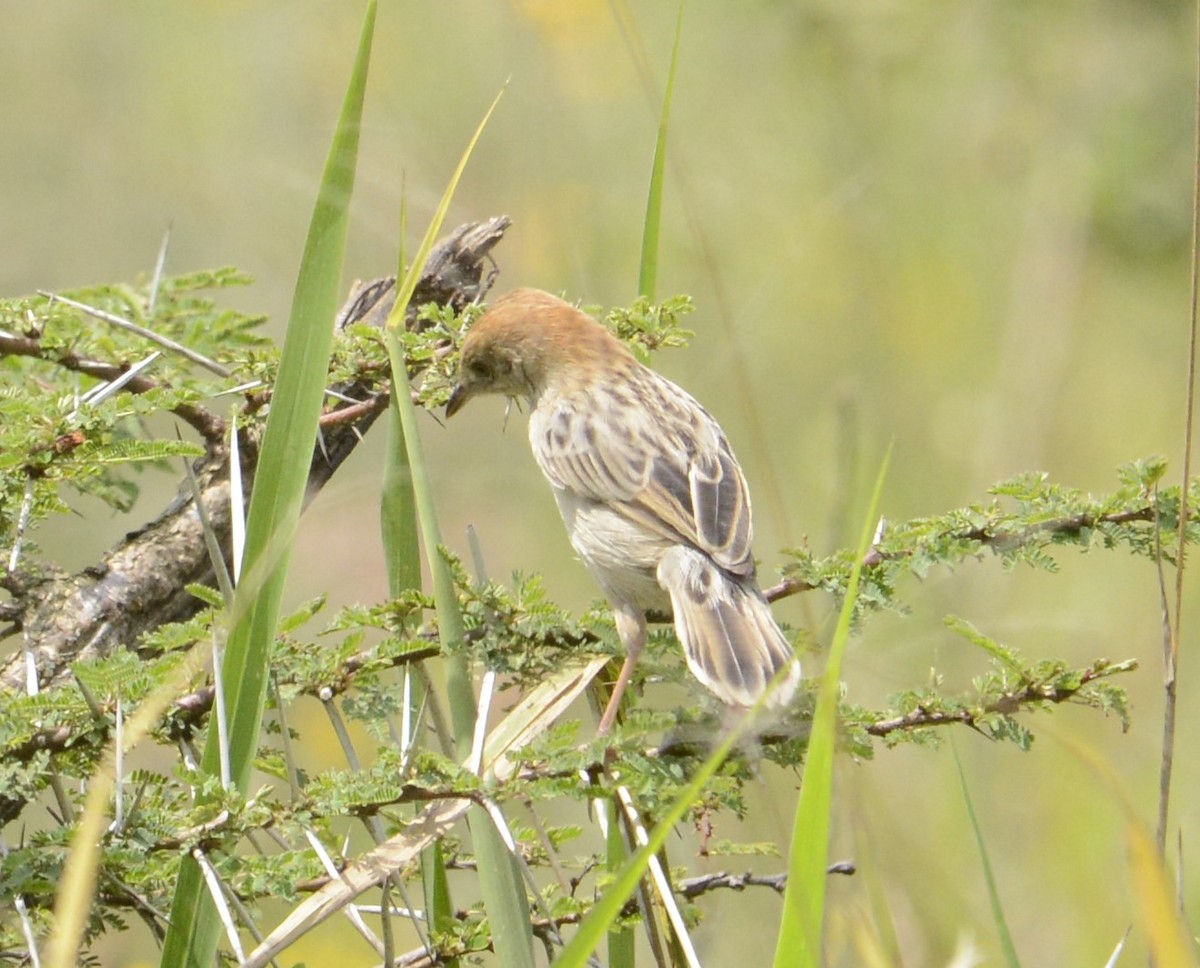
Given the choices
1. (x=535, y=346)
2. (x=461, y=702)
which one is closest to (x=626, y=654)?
(x=461, y=702)

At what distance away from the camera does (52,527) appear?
6762 millimetres

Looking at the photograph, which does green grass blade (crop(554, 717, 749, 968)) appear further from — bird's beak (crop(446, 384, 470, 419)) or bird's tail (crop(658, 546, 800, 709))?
bird's beak (crop(446, 384, 470, 419))

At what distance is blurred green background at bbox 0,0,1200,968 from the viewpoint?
19.3 feet

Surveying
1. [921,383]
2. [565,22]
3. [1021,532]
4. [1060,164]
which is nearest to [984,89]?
[1060,164]

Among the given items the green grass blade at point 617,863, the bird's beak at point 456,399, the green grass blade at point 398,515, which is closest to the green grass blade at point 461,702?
the green grass blade at point 398,515

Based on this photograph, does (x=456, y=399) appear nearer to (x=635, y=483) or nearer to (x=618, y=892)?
(x=635, y=483)

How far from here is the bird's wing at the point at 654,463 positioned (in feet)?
11.8

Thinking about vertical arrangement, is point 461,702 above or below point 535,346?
below

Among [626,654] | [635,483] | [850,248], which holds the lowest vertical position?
[626,654]

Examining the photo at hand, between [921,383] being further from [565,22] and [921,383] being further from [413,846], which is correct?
[413,846]

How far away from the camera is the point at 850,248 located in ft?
23.2

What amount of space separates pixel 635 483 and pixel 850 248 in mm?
3726

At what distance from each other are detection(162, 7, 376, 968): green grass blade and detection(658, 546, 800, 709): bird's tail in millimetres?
1001

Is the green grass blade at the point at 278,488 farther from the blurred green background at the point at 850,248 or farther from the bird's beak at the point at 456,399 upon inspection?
the blurred green background at the point at 850,248
